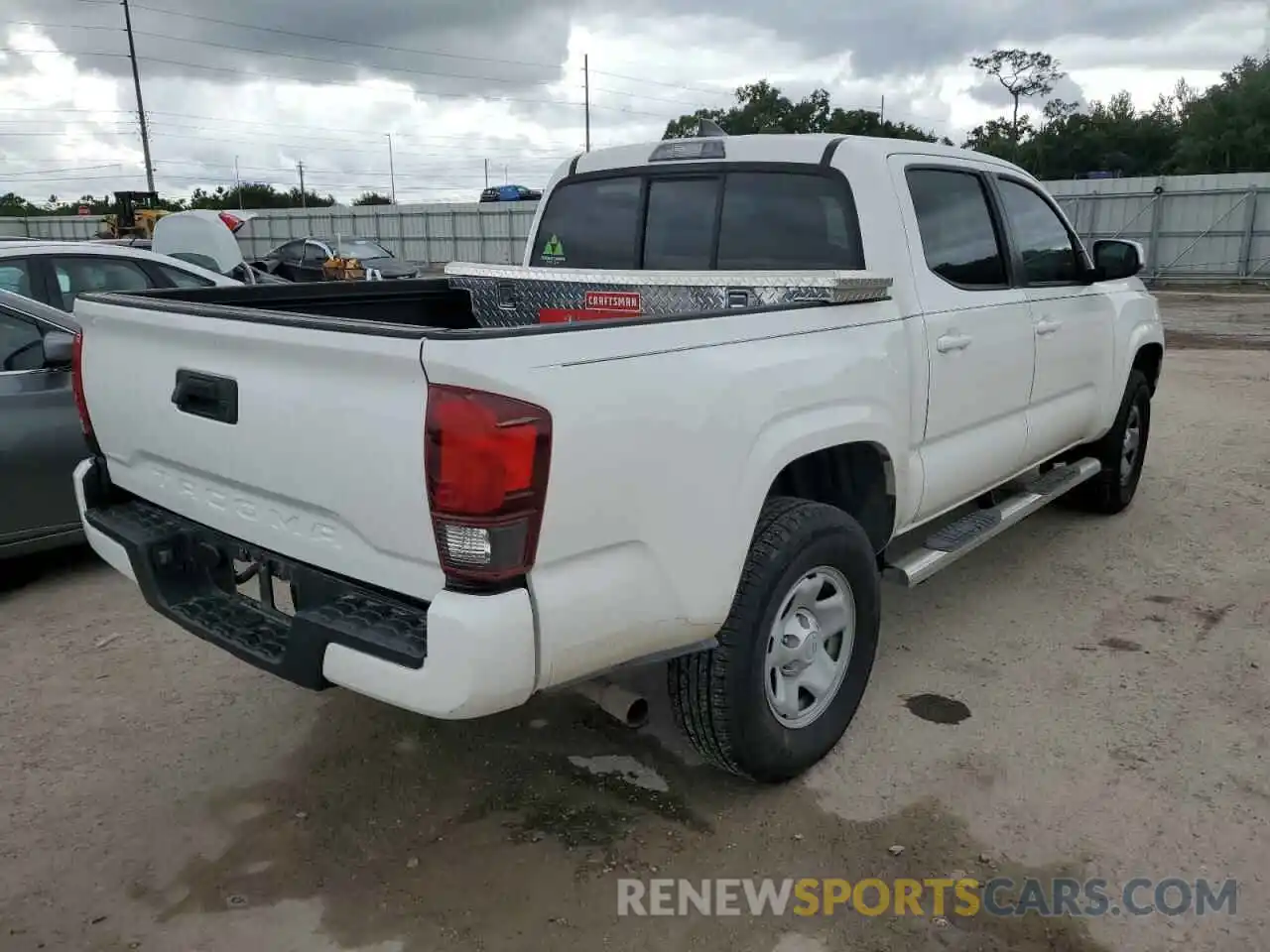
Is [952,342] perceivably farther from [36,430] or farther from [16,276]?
[16,276]

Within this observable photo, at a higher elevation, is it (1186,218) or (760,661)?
(1186,218)

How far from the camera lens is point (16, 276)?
5.50 metres

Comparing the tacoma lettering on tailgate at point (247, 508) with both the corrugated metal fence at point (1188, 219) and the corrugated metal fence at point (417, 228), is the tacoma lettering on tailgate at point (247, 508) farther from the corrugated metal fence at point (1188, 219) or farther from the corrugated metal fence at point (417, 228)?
the corrugated metal fence at point (417, 228)

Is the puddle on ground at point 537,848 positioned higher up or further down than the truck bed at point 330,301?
further down

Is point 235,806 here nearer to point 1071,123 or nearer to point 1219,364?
point 1219,364

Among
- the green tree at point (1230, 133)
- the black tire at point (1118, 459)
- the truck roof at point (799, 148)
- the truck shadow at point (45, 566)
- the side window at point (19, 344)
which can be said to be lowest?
the truck shadow at point (45, 566)

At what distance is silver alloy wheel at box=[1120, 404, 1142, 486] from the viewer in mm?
5781

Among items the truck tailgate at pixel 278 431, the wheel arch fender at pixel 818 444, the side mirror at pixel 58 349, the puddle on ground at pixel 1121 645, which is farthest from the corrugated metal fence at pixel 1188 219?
the truck tailgate at pixel 278 431

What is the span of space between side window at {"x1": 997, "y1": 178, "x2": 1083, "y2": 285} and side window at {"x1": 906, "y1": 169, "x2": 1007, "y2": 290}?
24cm

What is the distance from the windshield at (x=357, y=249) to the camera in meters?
22.5

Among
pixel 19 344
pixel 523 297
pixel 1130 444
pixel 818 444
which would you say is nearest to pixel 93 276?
pixel 19 344

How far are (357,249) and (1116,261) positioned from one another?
66.7 feet

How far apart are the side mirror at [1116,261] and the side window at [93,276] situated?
512 centimetres

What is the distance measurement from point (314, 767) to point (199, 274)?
160 inches
